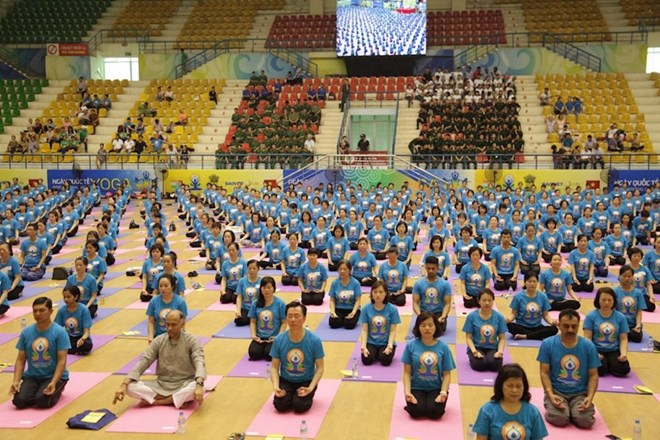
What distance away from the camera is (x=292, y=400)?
319 inches

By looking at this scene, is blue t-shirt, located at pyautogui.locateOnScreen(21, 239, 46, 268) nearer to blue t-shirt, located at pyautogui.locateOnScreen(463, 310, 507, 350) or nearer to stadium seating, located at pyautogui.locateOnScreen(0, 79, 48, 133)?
blue t-shirt, located at pyautogui.locateOnScreen(463, 310, 507, 350)

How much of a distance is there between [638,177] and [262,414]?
27.0 meters

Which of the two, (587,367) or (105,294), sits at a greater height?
(587,367)

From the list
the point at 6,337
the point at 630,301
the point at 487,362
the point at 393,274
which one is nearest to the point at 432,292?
the point at 487,362

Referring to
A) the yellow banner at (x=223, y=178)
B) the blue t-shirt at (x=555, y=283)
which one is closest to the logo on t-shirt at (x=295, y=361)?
the blue t-shirt at (x=555, y=283)

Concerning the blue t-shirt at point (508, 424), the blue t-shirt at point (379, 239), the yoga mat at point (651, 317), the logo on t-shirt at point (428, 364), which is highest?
the blue t-shirt at point (508, 424)

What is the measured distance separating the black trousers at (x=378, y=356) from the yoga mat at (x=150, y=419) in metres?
2.62

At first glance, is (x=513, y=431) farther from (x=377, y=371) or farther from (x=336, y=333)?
(x=336, y=333)

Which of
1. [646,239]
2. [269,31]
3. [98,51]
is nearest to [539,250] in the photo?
[646,239]

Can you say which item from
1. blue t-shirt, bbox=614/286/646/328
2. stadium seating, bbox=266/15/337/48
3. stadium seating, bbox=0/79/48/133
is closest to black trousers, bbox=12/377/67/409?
blue t-shirt, bbox=614/286/646/328

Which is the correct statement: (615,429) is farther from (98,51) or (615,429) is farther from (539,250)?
(98,51)

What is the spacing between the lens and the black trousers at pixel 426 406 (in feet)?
25.5

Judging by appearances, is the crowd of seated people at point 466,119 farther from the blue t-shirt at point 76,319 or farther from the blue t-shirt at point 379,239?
the blue t-shirt at point 76,319

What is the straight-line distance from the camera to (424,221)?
26.0 m
